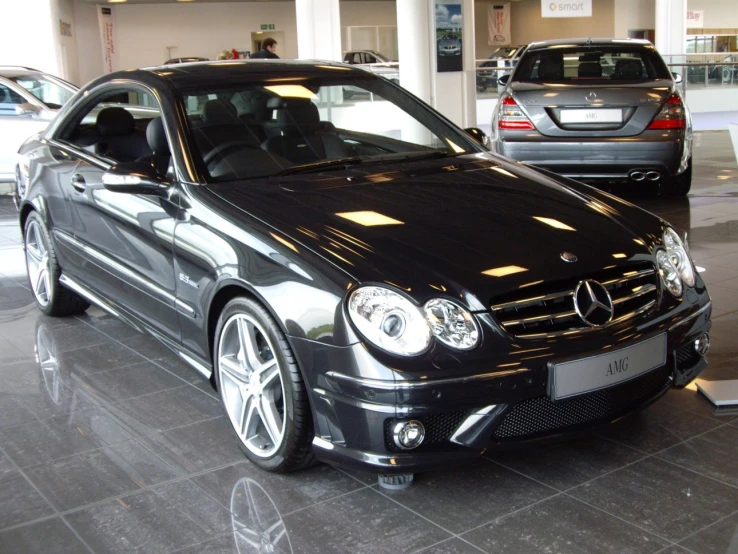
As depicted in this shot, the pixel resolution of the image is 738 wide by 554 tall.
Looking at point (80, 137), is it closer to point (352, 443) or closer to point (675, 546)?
point (352, 443)

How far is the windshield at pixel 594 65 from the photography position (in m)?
7.77

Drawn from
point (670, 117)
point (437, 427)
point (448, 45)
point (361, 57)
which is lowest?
point (437, 427)

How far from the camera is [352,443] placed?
8.69 ft

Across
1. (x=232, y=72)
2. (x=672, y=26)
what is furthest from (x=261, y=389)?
(x=672, y=26)

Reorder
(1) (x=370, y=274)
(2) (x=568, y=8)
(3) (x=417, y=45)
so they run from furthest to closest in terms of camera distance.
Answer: (2) (x=568, y=8)
(3) (x=417, y=45)
(1) (x=370, y=274)

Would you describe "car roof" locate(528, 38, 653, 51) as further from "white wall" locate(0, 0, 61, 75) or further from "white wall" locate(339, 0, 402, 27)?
"white wall" locate(339, 0, 402, 27)

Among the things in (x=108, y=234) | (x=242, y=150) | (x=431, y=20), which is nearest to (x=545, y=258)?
(x=242, y=150)

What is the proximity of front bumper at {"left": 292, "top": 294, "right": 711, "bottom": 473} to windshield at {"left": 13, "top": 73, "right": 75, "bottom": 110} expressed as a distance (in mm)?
8544

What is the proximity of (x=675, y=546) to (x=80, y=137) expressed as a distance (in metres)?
3.43

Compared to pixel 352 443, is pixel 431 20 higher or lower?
higher

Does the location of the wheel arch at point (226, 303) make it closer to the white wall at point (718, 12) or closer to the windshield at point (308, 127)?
the windshield at point (308, 127)

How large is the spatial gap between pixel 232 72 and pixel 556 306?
1.84 metres

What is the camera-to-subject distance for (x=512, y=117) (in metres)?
7.62

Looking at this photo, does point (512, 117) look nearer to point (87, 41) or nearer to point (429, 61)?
point (429, 61)
